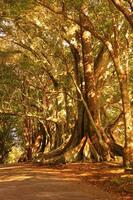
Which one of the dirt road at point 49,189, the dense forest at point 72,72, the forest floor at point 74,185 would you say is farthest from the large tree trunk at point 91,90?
the dirt road at point 49,189

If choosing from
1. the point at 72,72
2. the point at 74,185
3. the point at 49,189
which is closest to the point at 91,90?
the point at 72,72

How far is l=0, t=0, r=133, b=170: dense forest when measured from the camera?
17094 millimetres

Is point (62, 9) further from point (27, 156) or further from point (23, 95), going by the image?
point (27, 156)

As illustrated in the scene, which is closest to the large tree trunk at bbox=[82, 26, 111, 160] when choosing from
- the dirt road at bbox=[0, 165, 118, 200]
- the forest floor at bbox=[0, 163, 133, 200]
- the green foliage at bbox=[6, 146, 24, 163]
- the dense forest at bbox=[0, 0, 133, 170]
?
the dense forest at bbox=[0, 0, 133, 170]

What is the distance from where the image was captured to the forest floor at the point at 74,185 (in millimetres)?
11461

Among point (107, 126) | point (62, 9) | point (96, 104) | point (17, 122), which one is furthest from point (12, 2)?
point (17, 122)

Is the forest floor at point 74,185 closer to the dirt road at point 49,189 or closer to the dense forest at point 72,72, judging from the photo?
the dirt road at point 49,189

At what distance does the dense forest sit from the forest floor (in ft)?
4.82

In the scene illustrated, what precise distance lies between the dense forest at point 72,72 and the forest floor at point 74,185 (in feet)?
4.82

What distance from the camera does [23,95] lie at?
32.3m

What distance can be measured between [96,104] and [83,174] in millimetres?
5835

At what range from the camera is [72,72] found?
84.5 ft

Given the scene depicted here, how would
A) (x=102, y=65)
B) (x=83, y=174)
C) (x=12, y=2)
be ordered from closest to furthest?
1. (x=83, y=174)
2. (x=12, y=2)
3. (x=102, y=65)

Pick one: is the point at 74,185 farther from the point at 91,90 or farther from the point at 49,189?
the point at 91,90
